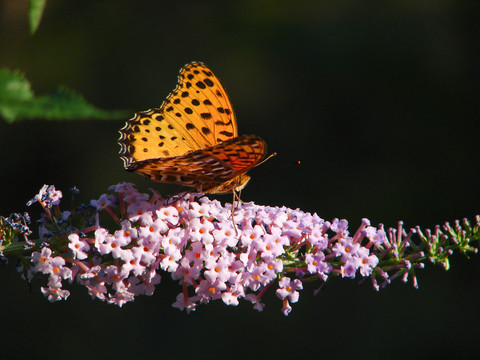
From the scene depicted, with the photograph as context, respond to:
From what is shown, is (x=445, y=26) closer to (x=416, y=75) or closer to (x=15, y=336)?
(x=416, y=75)

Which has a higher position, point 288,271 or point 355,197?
point 288,271

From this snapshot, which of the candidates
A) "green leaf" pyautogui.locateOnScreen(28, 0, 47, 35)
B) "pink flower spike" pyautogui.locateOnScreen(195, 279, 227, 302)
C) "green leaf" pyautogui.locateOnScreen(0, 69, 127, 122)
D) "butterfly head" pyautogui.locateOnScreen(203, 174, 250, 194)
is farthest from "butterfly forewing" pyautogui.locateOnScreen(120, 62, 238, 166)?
"green leaf" pyautogui.locateOnScreen(0, 69, 127, 122)

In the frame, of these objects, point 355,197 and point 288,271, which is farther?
point 355,197

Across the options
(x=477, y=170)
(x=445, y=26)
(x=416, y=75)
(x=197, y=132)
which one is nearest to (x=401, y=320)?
(x=477, y=170)

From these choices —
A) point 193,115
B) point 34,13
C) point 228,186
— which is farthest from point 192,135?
point 34,13

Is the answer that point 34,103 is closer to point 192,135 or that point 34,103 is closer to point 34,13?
point 34,13

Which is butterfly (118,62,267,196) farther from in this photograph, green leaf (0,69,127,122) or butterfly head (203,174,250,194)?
green leaf (0,69,127,122)

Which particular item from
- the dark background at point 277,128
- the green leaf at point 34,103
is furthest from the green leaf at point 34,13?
the dark background at point 277,128
